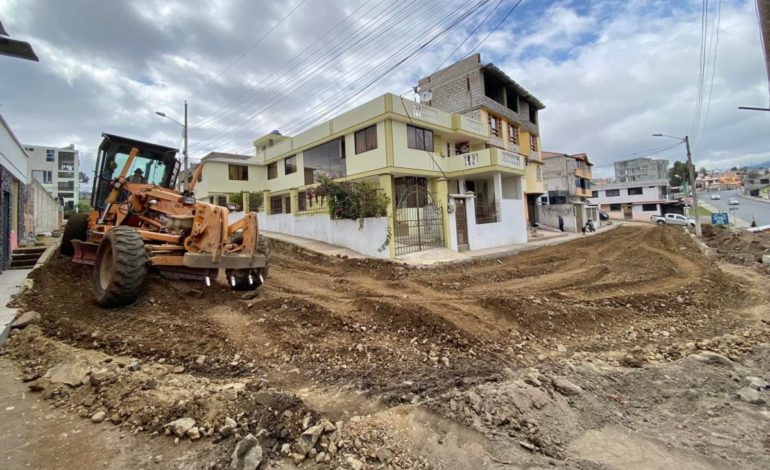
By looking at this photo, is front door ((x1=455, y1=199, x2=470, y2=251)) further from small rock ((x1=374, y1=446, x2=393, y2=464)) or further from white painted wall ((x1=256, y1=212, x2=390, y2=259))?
small rock ((x1=374, y1=446, x2=393, y2=464))

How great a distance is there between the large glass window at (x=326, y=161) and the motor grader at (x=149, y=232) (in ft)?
37.3

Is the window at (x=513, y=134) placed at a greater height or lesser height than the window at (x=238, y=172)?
greater

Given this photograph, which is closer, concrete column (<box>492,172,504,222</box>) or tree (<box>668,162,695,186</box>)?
concrete column (<box>492,172,504,222</box>)

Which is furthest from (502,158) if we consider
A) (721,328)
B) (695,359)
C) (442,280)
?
(695,359)

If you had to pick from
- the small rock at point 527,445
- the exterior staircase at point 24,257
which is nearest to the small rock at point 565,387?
the small rock at point 527,445

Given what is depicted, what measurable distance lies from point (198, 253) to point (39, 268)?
4623mm

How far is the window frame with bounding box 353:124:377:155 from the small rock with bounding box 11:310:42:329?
13.9 metres

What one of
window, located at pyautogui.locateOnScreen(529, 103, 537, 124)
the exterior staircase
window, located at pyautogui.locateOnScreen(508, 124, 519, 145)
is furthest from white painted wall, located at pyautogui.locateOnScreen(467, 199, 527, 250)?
window, located at pyautogui.locateOnScreen(529, 103, 537, 124)

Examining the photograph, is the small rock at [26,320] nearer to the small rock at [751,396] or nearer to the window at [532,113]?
the small rock at [751,396]

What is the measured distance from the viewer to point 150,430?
2.66 metres

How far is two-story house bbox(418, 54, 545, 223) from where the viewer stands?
75.1 feet

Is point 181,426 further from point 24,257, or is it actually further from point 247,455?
point 24,257

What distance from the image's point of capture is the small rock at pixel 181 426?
259 cm

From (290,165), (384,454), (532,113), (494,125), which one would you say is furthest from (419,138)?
(532,113)
